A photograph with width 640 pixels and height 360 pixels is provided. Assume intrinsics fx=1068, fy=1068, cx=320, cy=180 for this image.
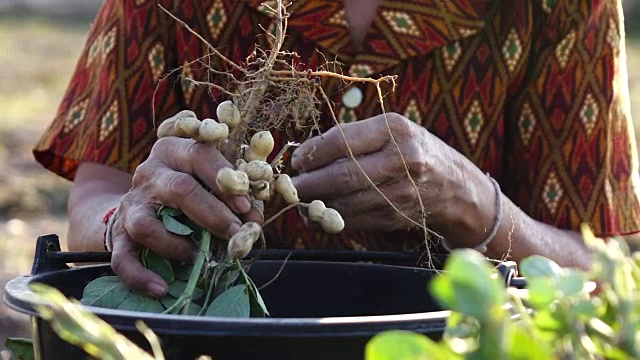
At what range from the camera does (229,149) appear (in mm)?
1151

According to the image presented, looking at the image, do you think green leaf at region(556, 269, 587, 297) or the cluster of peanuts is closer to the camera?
green leaf at region(556, 269, 587, 297)

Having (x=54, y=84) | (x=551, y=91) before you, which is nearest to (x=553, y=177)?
(x=551, y=91)

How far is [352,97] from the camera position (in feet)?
5.24

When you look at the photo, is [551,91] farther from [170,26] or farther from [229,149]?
[229,149]

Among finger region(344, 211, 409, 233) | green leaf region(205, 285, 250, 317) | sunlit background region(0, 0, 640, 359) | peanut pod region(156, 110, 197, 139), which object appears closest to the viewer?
green leaf region(205, 285, 250, 317)

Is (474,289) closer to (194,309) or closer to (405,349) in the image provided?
(405,349)

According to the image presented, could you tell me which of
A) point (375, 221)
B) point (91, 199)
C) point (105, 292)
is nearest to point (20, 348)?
point (105, 292)

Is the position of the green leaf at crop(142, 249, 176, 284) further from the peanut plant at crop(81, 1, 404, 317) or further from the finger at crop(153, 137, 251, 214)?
the finger at crop(153, 137, 251, 214)

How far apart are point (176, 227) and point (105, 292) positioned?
103mm

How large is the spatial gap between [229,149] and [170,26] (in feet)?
1.98

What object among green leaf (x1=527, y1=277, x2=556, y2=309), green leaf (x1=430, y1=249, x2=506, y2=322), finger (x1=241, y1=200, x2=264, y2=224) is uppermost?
green leaf (x1=430, y1=249, x2=506, y2=322)

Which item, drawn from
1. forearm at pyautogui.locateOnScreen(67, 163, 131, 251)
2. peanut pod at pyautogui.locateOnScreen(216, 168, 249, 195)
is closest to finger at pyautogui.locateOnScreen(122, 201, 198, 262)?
peanut pod at pyautogui.locateOnScreen(216, 168, 249, 195)

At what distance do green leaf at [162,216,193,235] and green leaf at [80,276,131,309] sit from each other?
77 millimetres

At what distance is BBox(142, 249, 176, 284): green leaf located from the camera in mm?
1189
